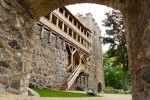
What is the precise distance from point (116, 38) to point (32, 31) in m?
14.8

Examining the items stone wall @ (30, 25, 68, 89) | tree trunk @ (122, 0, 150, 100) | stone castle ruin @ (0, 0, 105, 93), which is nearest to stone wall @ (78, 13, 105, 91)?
stone castle ruin @ (0, 0, 105, 93)

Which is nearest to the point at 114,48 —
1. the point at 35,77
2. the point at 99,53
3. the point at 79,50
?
the point at 79,50

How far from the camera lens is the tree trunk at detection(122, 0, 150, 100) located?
8.33ft

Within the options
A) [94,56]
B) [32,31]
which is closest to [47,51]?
[32,31]

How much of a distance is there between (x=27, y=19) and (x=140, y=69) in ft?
9.91

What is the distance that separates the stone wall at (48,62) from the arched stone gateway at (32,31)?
20.3ft

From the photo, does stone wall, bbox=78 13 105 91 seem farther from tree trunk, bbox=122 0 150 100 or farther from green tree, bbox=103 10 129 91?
tree trunk, bbox=122 0 150 100

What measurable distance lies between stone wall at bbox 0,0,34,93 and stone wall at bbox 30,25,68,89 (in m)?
6.07

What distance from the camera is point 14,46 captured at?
4.02m

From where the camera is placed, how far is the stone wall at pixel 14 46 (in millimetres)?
3691

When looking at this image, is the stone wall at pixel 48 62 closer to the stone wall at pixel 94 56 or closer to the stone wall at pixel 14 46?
the stone wall at pixel 14 46

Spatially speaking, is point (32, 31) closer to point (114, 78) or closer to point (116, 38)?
point (116, 38)

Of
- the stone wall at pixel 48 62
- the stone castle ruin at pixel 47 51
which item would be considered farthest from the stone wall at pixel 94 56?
the stone wall at pixel 48 62

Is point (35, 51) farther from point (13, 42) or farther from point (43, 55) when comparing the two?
point (13, 42)
